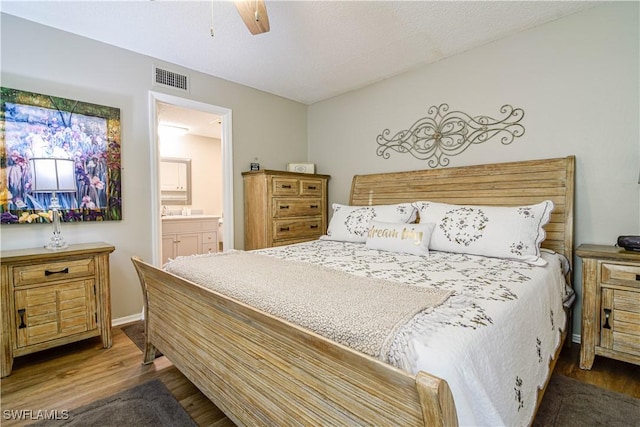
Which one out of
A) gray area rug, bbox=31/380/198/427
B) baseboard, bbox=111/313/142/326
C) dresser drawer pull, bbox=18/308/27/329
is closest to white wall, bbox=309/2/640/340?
gray area rug, bbox=31/380/198/427

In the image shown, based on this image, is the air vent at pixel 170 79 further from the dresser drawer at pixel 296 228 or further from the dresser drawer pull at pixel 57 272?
the dresser drawer pull at pixel 57 272

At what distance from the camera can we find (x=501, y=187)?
2.54 meters

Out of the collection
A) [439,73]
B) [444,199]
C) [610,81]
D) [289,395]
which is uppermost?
[439,73]

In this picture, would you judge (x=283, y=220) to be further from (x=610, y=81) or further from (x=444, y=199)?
(x=610, y=81)

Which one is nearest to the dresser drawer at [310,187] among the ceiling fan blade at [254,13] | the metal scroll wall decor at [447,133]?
the metal scroll wall decor at [447,133]

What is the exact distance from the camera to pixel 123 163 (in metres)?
2.74

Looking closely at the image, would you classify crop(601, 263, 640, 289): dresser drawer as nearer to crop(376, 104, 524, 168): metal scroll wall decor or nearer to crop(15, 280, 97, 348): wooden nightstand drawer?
crop(376, 104, 524, 168): metal scroll wall decor

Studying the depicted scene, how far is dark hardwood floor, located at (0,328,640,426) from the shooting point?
164 centimetres

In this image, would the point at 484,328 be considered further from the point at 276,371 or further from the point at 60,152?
the point at 60,152

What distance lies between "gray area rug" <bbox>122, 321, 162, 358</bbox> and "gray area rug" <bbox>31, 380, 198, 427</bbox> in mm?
509

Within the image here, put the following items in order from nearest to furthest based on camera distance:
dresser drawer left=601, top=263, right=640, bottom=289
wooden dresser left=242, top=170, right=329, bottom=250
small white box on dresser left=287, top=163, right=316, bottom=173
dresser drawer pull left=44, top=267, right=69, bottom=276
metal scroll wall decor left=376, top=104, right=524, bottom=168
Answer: dresser drawer left=601, top=263, right=640, bottom=289, dresser drawer pull left=44, top=267, right=69, bottom=276, metal scroll wall decor left=376, top=104, right=524, bottom=168, wooden dresser left=242, top=170, right=329, bottom=250, small white box on dresser left=287, top=163, right=316, bottom=173

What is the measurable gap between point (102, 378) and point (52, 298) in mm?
710

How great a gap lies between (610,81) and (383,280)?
7.56 feet

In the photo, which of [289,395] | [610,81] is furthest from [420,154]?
[289,395]
